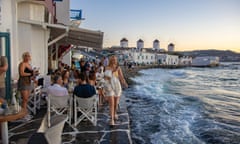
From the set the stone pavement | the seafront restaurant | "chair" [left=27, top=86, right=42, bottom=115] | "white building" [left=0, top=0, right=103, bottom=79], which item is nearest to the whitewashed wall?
the seafront restaurant

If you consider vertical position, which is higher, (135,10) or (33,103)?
(135,10)

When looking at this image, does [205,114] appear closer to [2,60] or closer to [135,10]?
[2,60]

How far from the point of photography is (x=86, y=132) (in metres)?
5.21

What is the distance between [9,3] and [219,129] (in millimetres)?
7248

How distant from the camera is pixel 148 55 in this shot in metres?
83.2

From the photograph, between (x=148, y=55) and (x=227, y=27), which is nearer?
(x=227, y=27)

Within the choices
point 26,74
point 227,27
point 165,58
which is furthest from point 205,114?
point 165,58

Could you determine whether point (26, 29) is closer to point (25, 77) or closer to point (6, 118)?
point (25, 77)

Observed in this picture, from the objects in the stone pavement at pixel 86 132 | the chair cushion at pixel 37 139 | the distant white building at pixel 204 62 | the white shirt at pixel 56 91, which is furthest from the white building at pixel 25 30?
the distant white building at pixel 204 62

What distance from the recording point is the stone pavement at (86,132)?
188 inches

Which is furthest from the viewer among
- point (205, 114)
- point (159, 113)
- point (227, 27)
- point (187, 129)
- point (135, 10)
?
point (227, 27)

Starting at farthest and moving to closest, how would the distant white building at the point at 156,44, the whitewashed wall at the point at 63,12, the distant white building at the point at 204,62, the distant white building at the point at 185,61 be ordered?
the distant white building at the point at 185,61 → the distant white building at the point at 204,62 → the distant white building at the point at 156,44 → the whitewashed wall at the point at 63,12

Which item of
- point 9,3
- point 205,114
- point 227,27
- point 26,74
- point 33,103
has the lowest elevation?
point 205,114

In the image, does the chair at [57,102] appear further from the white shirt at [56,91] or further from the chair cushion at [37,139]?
the chair cushion at [37,139]
